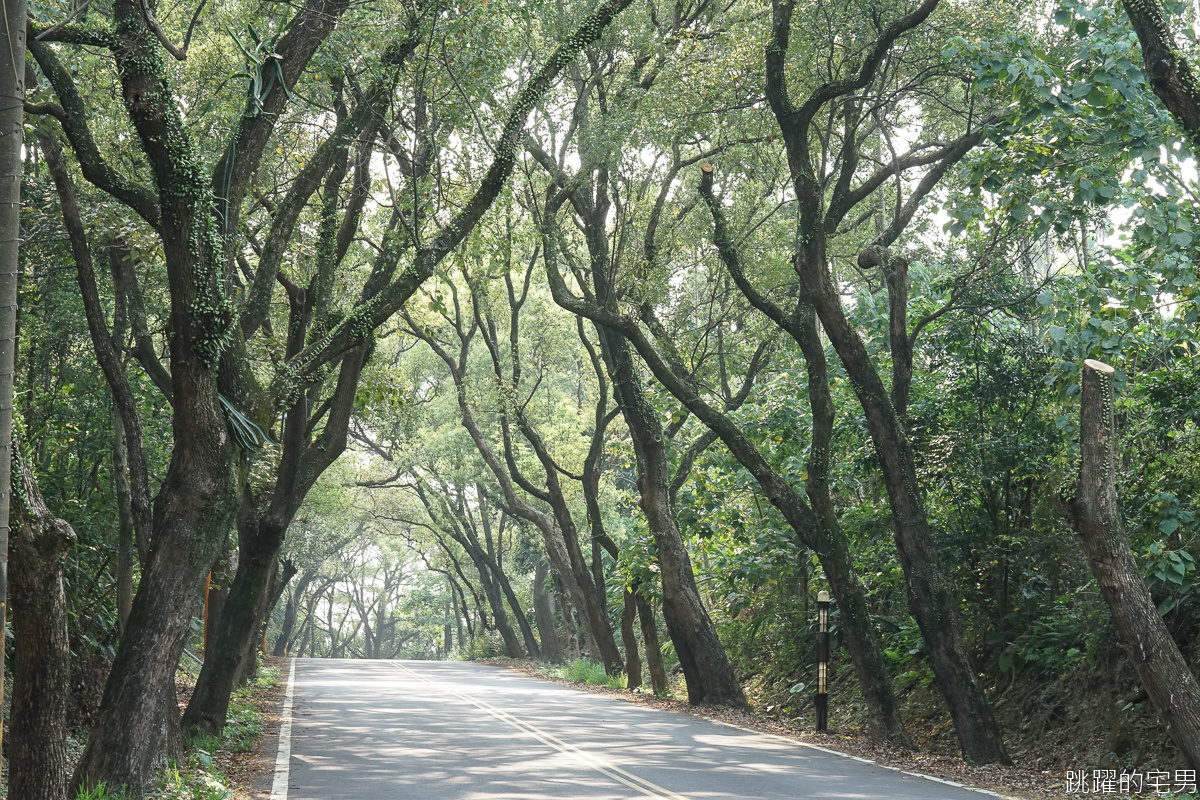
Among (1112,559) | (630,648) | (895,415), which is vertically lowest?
(630,648)

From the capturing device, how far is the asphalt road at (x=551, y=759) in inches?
381

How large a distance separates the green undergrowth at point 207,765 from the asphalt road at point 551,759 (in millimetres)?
629

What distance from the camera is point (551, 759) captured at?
11781mm

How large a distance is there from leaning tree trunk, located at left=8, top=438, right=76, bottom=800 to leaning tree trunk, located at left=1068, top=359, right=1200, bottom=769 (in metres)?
8.39

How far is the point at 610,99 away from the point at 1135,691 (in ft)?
39.3

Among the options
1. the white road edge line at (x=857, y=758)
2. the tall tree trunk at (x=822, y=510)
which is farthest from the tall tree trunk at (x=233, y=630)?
the white road edge line at (x=857, y=758)

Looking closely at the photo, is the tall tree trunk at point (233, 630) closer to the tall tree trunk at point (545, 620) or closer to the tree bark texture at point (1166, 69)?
the tree bark texture at point (1166, 69)

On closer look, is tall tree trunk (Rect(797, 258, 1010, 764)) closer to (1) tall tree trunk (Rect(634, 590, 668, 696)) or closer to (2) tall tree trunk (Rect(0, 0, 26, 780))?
(1) tall tree trunk (Rect(634, 590, 668, 696))

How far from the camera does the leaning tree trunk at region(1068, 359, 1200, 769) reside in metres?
9.42

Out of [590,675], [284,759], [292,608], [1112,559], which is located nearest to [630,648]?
[590,675]

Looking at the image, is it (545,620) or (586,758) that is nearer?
(586,758)

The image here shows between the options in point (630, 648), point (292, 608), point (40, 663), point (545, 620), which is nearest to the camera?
point (40, 663)

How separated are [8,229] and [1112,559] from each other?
9030 mm

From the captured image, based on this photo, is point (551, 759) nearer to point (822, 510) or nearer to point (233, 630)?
point (233, 630)
